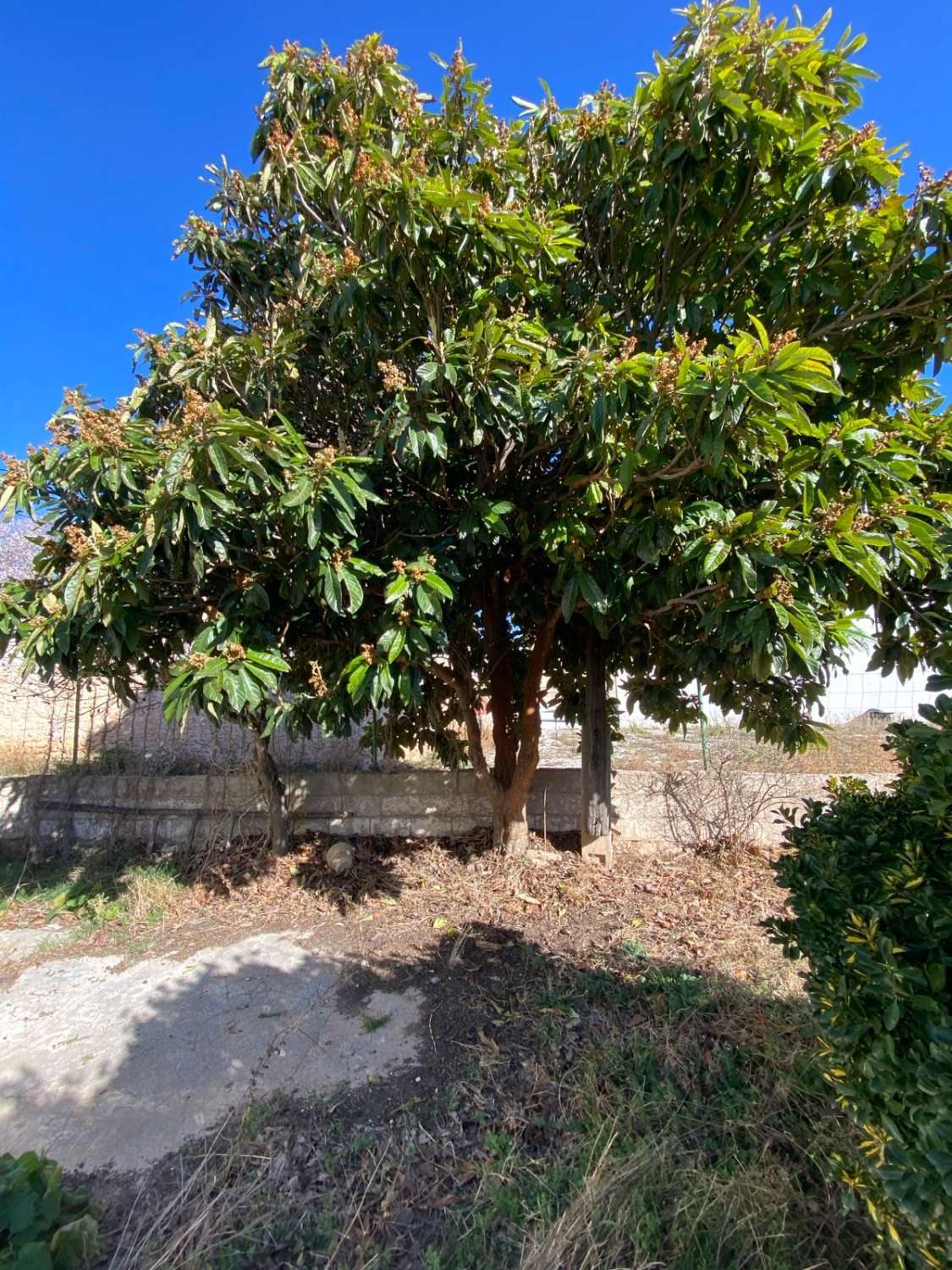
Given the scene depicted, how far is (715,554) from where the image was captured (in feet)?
7.88

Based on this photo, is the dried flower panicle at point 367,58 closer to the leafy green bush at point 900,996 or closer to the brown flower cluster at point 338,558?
the brown flower cluster at point 338,558

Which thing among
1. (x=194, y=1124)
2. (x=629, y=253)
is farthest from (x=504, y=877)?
(x=629, y=253)

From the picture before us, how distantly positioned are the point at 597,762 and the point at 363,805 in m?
2.09

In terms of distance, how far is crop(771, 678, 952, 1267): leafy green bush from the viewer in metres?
1.27

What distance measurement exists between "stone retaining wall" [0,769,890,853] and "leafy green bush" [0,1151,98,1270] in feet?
10.7

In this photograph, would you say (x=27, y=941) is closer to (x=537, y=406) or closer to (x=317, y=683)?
(x=317, y=683)

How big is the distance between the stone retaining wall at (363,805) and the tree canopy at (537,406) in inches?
52.1

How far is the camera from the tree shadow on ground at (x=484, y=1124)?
70.6 inches

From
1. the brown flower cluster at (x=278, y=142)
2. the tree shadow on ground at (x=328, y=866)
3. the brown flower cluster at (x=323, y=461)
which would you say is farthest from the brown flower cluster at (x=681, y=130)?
the tree shadow on ground at (x=328, y=866)

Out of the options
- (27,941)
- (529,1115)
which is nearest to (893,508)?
(529,1115)

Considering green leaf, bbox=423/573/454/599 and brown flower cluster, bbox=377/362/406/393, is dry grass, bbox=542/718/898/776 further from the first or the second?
brown flower cluster, bbox=377/362/406/393

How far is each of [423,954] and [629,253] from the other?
4076 millimetres

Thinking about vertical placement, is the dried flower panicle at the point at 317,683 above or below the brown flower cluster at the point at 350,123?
below

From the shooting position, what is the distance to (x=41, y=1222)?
70.6 inches
